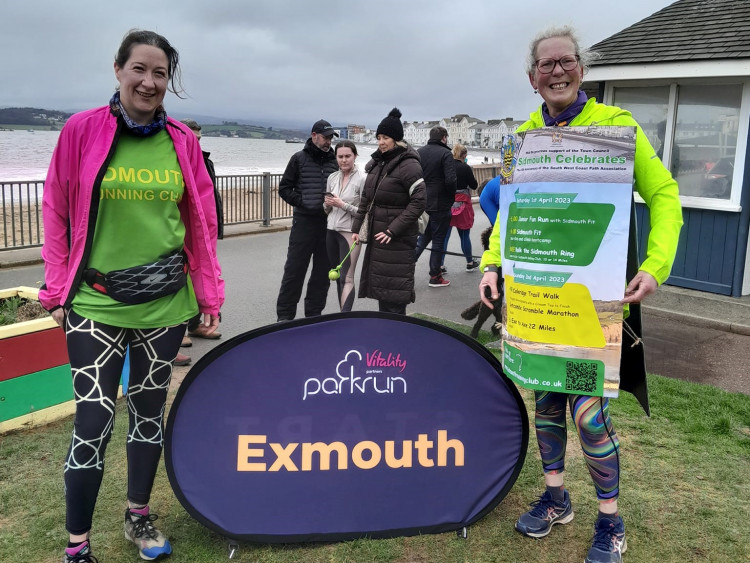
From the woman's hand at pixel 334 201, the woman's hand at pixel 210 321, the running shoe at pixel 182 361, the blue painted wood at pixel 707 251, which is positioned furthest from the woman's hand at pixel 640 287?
the blue painted wood at pixel 707 251

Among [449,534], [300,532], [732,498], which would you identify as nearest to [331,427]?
[300,532]

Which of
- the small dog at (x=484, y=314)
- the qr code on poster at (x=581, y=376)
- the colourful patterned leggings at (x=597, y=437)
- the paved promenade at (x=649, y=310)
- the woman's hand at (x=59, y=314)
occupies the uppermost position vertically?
the woman's hand at (x=59, y=314)

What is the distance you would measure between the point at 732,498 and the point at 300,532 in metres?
2.29

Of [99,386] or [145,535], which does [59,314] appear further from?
[145,535]

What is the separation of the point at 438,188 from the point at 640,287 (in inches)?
275

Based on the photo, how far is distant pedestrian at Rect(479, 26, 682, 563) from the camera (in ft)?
8.57

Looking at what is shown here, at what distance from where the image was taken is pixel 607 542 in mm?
2881

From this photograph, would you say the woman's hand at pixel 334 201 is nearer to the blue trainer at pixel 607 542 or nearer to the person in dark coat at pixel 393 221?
the person in dark coat at pixel 393 221

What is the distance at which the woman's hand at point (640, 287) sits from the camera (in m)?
2.54

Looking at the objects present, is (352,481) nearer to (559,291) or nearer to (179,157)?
(559,291)

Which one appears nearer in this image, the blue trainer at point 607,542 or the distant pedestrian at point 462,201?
the blue trainer at point 607,542

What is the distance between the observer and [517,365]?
2830mm

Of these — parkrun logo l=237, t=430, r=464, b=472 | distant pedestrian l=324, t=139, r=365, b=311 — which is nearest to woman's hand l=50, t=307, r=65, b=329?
parkrun logo l=237, t=430, r=464, b=472

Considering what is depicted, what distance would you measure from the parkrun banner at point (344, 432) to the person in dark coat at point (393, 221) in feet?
9.52
